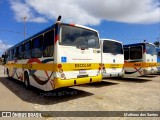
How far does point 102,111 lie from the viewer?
19.4ft

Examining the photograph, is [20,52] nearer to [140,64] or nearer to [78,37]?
[78,37]

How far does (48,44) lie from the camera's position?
7535 mm

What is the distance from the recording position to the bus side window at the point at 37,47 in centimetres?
836

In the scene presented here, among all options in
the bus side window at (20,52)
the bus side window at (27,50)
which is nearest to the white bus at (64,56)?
the bus side window at (27,50)

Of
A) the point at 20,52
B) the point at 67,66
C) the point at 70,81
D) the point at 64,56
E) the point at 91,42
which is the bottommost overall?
the point at 70,81

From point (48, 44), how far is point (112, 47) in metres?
4.95

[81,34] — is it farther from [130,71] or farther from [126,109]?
[130,71]

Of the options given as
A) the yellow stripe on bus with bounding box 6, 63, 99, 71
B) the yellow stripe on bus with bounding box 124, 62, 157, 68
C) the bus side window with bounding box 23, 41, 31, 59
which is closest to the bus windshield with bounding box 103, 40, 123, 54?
the yellow stripe on bus with bounding box 124, 62, 157, 68

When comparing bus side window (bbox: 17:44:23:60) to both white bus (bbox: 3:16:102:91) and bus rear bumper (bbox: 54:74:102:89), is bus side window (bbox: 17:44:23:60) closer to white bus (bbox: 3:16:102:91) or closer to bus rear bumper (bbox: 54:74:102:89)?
white bus (bbox: 3:16:102:91)

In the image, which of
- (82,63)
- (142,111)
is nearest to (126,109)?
(142,111)

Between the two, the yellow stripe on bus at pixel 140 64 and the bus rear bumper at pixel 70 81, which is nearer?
the bus rear bumper at pixel 70 81

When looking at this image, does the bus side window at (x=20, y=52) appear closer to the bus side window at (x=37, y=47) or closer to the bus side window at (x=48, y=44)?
the bus side window at (x=37, y=47)

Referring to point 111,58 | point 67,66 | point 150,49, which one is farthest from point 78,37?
point 150,49

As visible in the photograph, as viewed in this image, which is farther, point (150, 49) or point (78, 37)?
point (150, 49)
